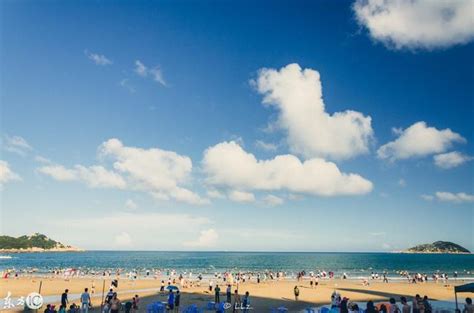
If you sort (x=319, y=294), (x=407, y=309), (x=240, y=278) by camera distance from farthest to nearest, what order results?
(x=240, y=278) < (x=319, y=294) < (x=407, y=309)

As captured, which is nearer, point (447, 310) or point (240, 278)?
point (447, 310)

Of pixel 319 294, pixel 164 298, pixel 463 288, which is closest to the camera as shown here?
pixel 463 288

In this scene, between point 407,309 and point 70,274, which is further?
point 70,274

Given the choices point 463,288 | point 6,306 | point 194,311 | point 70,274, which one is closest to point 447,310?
point 463,288

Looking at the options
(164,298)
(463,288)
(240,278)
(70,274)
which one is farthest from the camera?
(70,274)

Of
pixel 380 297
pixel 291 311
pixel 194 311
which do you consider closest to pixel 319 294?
pixel 380 297

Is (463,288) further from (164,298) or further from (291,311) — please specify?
(164,298)

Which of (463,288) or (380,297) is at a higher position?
(463,288)

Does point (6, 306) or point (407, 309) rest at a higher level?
point (407, 309)

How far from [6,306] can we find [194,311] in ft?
48.0

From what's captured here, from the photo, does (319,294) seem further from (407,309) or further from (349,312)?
(407,309)

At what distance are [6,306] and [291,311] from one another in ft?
63.6

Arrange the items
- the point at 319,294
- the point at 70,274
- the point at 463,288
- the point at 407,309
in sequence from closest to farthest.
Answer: the point at 407,309 < the point at 463,288 < the point at 319,294 < the point at 70,274

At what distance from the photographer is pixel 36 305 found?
65.0 feet
